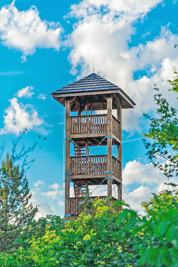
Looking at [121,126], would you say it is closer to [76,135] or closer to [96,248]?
[76,135]

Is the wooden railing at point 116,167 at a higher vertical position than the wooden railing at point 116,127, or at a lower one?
lower

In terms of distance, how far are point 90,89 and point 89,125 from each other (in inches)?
64.6

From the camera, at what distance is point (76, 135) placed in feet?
71.1

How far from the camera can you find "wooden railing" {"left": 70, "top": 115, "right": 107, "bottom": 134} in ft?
71.2

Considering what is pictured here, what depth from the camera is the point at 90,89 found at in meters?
22.1

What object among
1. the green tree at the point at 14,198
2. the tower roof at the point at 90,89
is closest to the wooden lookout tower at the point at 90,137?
the tower roof at the point at 90,89

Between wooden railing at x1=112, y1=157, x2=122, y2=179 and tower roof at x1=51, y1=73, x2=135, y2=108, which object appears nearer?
wooden railing at x1=112, y1=157, x2=122, y2=179

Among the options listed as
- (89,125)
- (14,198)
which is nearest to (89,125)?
(89,125)

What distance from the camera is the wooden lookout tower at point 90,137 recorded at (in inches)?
834

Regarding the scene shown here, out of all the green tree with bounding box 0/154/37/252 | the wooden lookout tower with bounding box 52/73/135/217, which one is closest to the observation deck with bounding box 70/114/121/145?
the wooden lookout tower with bounding box 52/73/135/217

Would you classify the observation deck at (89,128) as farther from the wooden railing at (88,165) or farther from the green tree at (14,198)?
the green tree at (14,198)

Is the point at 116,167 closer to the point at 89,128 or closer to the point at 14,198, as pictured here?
the point at 89,128

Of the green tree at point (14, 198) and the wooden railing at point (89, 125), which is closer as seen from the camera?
the wooden railing at point (89, 125)

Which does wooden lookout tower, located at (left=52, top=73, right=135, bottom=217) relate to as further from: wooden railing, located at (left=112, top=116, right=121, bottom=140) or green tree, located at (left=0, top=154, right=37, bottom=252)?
green tree, located at (left=0, top=154, right=37, bottom=252)
